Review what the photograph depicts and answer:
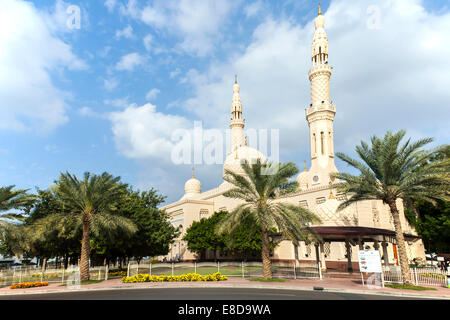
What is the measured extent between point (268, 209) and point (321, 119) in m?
24.4

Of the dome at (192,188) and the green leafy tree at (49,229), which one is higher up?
the dome at (192,188)

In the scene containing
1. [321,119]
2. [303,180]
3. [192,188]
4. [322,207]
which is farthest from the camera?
[192,188]

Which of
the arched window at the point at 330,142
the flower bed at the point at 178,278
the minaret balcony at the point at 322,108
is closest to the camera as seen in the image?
the flower bed at the point at 178,278

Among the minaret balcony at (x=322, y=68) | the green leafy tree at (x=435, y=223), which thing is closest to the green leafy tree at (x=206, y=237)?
the green leafy tree at (x=435, y=223)

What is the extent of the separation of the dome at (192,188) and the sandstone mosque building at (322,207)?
9.12ft

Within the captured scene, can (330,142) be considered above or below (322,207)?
above

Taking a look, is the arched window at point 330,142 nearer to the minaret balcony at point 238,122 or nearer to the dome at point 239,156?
the dome at point 239,156

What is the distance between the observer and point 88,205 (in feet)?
70.4

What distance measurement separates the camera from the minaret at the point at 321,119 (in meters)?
40.8

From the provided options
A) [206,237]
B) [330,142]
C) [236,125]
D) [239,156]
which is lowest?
[206,237]

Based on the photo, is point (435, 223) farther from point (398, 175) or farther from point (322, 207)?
point (398, 175)

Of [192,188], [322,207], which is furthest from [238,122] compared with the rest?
[322,207]

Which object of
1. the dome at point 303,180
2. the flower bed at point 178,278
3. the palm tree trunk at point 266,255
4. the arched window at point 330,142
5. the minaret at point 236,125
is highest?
the minaret at point 236,125
